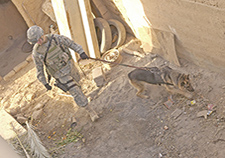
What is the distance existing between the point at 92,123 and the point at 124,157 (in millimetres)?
1385

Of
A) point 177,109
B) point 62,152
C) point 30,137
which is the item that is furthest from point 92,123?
point 177,109

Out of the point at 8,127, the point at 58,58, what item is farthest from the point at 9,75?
the point at 58,58

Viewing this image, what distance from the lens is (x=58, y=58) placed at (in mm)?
5832

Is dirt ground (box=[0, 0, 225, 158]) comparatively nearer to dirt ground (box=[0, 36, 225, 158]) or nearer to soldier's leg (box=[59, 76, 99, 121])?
dirt ground (box=[0, 36, 225, 158])

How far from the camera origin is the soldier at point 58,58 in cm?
560

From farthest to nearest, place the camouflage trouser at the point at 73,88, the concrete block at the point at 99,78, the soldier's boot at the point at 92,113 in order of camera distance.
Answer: the concrete block at the point at 99,78 → the soldier's boot at the point at 92,113 → the camouflage trouser at the point at 73,88

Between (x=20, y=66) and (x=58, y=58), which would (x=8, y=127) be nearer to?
(x=58, y=58)

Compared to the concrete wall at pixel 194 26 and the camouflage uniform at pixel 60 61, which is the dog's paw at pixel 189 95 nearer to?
the concrete wall at pixel 194 26

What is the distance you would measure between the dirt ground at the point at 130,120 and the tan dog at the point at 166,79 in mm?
251

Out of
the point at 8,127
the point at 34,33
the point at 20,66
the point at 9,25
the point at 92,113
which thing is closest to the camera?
the point at 34,33

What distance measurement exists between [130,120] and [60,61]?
195cm

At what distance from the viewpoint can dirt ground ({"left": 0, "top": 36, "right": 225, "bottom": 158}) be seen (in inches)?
195

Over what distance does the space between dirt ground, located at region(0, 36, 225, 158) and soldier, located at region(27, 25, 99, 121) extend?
1.89 feet

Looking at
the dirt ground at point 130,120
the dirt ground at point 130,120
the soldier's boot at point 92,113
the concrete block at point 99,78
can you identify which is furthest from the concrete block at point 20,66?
the soldier's boot at point 92,113
